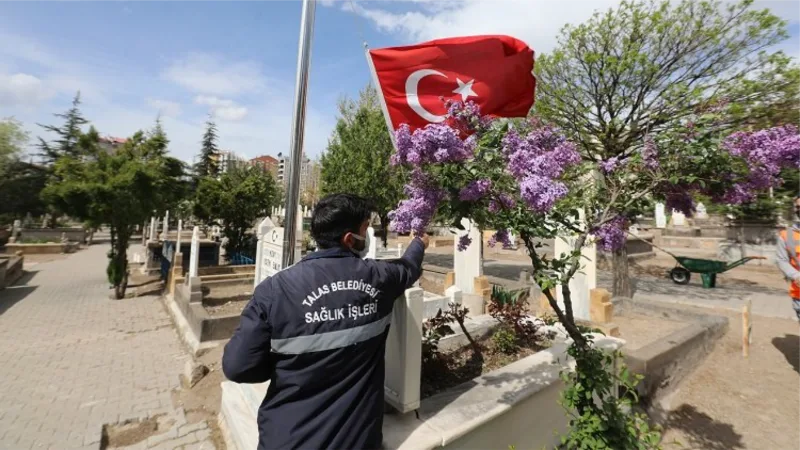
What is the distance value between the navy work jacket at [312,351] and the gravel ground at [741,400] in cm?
424

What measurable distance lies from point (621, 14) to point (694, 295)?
824 centimetres

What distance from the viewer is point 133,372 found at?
566 cm

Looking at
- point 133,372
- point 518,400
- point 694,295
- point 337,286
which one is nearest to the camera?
point 337,286

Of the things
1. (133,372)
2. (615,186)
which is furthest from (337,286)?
(133,372)

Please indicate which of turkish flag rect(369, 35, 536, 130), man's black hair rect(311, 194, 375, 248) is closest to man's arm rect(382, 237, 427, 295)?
man's black hair rect(311, 194, 375, 248)

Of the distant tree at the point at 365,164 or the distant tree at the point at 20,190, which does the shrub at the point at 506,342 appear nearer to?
the distant tree at the point at 365,164

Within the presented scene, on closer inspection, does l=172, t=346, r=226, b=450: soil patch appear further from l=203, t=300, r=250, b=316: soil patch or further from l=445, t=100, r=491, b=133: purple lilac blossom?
l=445, t=100, r=491, b=133: purple lilac blossom

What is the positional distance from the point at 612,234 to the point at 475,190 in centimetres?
133

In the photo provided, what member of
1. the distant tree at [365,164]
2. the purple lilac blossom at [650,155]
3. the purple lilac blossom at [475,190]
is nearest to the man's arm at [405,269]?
the purple lilac blossom at [475,190]

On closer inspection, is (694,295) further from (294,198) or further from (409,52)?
(294,198)

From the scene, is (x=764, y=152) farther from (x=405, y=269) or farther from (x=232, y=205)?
(x=232, y=205)

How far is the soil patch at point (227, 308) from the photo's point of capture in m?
8.16

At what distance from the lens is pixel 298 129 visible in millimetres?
3762

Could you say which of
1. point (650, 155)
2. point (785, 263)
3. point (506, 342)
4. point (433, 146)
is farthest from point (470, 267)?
point (433, 146)
